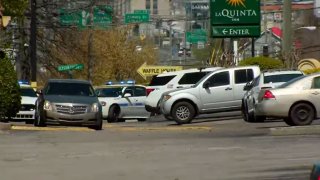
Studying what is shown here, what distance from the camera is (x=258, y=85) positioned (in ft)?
80.5

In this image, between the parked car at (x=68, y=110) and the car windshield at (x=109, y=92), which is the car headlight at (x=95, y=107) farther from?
the car windshield at (x=109, y=92)

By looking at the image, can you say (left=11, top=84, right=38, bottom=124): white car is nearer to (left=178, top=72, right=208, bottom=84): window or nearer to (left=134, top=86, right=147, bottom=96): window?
(left=134, top=86, right=147, bottom=96): window

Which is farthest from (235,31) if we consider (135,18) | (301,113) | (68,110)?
(135,18)

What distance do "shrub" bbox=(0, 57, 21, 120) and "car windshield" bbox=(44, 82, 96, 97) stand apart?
1067 mm

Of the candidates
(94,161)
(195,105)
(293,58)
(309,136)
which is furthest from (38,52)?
(94,161)

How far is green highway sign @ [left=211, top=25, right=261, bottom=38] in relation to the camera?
122ft

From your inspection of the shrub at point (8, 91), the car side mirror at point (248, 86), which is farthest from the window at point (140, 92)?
the shrub at point (8, 91)

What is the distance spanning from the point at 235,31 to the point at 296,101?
1633 cm

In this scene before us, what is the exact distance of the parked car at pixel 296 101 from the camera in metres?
21.2

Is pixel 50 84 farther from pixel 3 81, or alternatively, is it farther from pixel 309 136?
pixel 309 136

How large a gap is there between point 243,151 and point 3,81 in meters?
10.7

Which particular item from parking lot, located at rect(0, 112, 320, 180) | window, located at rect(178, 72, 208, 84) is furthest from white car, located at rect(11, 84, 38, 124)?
parking lot, located at rect(0, 112, 320, 180)

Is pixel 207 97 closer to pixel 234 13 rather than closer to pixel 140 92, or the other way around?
pixel 140 92

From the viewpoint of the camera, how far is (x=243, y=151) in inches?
616
